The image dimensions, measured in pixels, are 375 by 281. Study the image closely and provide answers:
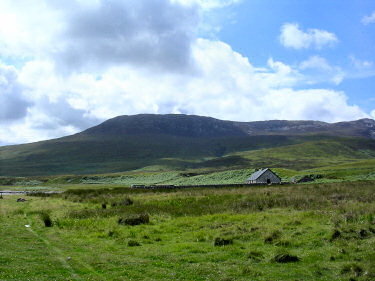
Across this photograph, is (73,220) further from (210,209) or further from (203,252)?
(203,252)

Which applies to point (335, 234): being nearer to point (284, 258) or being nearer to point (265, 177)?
point (284, 258)

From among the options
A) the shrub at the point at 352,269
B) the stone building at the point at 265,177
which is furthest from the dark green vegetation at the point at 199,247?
the stone building at the point at 265,177

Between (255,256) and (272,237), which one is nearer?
(255,256)

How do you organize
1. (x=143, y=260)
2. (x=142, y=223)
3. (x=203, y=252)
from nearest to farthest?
1. (x=143, y=260)
2. (x=203, y=252)
3. (x=142, y=223)

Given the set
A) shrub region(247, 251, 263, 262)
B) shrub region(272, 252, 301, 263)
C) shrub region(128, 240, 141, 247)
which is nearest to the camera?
shrub region(272, 252, 301, 263)

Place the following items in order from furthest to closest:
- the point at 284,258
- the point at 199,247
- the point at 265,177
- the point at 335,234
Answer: the point at 265,177 < the point at 335,234 < the point at 199,247 < the point at 284,258

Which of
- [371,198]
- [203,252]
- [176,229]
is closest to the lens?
[203,252]

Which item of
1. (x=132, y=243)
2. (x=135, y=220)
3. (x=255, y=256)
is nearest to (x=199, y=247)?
(x=255, y=256)

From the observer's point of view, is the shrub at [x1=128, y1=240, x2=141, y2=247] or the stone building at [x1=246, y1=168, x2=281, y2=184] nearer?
the shrub at [x1=128, y1=240, x2=141, y2=247]

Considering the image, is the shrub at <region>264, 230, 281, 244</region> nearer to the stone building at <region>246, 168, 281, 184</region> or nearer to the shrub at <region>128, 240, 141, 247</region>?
the shrub at <region>128, 240, 141, 247</region>

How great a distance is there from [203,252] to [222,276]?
368cm

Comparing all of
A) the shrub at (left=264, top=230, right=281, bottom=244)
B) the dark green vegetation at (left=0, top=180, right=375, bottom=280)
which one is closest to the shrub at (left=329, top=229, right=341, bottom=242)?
the dark green vegetation at (left=0, top=180, right=375, bottom=280)

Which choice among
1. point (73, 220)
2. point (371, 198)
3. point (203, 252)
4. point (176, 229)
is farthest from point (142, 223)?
point (371, 198)

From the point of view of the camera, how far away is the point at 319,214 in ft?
71.5
